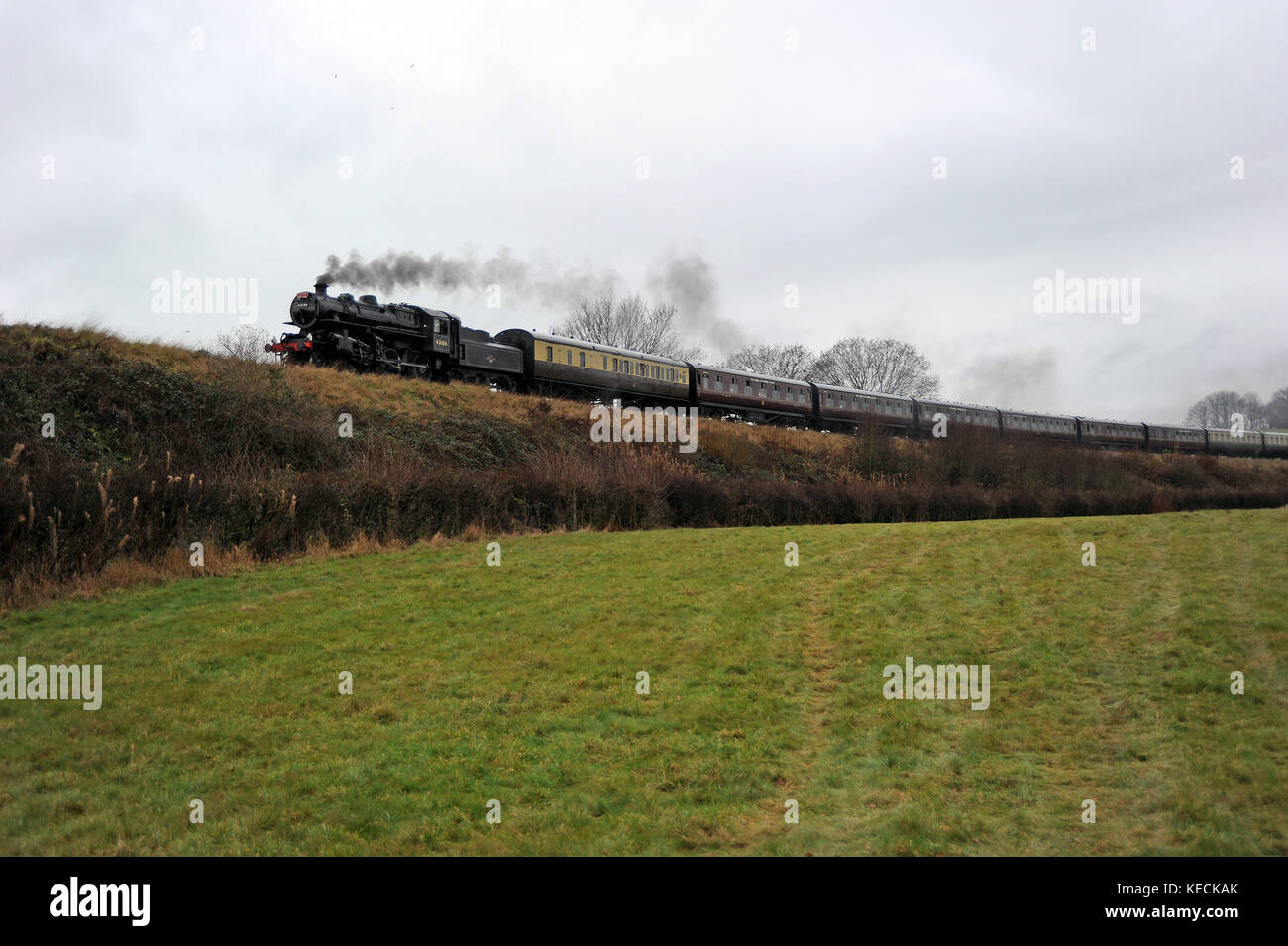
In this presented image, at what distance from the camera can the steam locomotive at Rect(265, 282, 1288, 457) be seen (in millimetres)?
28859

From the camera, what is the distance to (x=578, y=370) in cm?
3694

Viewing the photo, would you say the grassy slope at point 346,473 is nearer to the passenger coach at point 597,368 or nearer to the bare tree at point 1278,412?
the passenger coach at point 597,368

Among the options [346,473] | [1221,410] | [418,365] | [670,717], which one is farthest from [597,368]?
[1221,410]

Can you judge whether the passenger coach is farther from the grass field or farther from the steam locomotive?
the grass field

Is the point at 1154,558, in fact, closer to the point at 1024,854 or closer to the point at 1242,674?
the point at 1242,674

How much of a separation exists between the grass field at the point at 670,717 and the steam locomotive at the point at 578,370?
54.4 ft

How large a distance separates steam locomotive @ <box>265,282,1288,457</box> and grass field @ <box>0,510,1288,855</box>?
16595 mm

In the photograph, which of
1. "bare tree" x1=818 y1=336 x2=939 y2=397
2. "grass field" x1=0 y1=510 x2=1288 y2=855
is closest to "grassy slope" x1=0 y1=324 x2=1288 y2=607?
"grass field" x1=0 y1=510 x2=1288 y2=855

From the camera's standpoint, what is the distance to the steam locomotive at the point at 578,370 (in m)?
28.9

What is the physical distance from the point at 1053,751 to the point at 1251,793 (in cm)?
155

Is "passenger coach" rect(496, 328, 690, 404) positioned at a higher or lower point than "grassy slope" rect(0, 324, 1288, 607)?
higher

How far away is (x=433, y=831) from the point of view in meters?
6.19

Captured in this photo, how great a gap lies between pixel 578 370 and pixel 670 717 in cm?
2950

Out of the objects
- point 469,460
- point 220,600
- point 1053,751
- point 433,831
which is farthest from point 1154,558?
point 469,460
